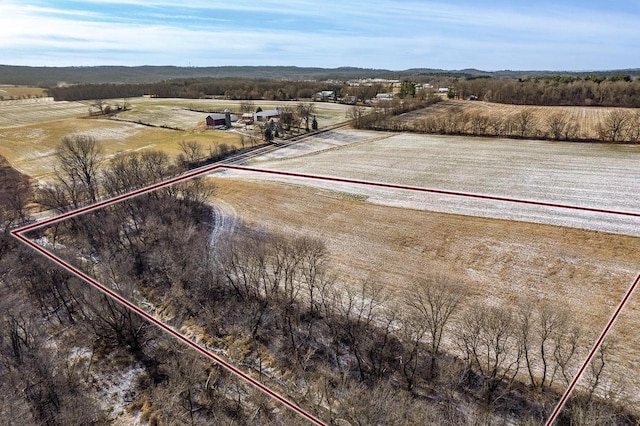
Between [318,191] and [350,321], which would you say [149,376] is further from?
[318,191]

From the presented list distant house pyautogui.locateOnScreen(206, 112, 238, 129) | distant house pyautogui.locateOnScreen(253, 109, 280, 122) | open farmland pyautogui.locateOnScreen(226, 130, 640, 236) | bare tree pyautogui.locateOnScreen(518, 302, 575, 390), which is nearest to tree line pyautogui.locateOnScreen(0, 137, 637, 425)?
bare tree pyautogui.locateOnScreen(518, 302, 575, 390)

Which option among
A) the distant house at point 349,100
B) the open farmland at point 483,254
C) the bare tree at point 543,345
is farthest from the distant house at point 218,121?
the bare tree at point 543,345

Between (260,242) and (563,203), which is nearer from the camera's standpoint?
(260,242)

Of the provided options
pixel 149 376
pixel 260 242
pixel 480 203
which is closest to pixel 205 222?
pixel 260 242

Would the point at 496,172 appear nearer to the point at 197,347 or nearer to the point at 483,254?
the point at 483,254

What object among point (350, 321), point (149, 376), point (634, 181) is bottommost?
point (149, 376)

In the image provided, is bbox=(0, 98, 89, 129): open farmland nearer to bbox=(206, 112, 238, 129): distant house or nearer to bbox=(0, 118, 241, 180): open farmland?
bbox=(0, 118, 241, 180): open farmland

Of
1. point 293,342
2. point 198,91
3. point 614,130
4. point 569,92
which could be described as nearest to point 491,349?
point 293,342
